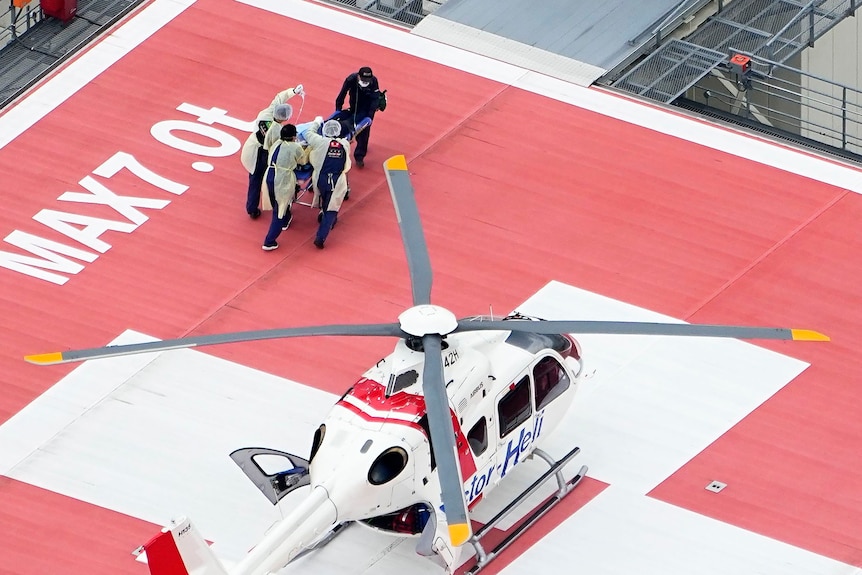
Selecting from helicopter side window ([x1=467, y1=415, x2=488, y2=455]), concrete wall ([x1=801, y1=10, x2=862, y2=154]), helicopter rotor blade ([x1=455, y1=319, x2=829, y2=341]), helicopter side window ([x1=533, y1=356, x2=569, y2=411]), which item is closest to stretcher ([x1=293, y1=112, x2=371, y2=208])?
helicopter side window ([x1=533, y1=356, x2=569, y2=411])

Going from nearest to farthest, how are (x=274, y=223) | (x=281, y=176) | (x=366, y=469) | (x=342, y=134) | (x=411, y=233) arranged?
(x=366, y=469) < (x=411, y=233) < (x=281, y=176) < (x=274, y=223) < (x=342, y=134)

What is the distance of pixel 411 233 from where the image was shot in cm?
2511

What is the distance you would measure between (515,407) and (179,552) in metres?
5.24

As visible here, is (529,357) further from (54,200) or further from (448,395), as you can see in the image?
(54,200)

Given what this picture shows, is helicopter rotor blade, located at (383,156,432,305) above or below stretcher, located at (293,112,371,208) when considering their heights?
above

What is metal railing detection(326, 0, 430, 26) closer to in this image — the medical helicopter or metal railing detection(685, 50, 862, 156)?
metal railing detection(685, 50, 862, 156)

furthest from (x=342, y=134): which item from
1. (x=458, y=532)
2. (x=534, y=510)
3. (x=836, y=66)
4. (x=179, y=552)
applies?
(x=836, y=66)

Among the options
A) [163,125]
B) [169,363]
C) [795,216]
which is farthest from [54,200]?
[795,216]

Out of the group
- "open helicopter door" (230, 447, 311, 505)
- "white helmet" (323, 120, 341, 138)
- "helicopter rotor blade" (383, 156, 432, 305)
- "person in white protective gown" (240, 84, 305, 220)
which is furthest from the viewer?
"person in white protective gown" (240, 84, 305, 220)

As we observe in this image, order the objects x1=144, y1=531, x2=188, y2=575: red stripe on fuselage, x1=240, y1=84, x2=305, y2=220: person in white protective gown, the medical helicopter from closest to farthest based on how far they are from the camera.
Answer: x1=144, y1=531, x2=188, y2=575: red stripe on fuselage → the medical helicopter → x1=240, y1=84, x2=305, y2=220: person in white protective gown

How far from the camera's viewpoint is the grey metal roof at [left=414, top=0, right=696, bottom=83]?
116 ft

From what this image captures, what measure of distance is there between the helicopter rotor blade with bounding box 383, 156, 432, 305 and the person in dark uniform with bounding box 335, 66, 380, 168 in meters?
6.17

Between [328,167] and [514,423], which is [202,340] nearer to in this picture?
[514,423]

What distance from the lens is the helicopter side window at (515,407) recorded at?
990 inches
